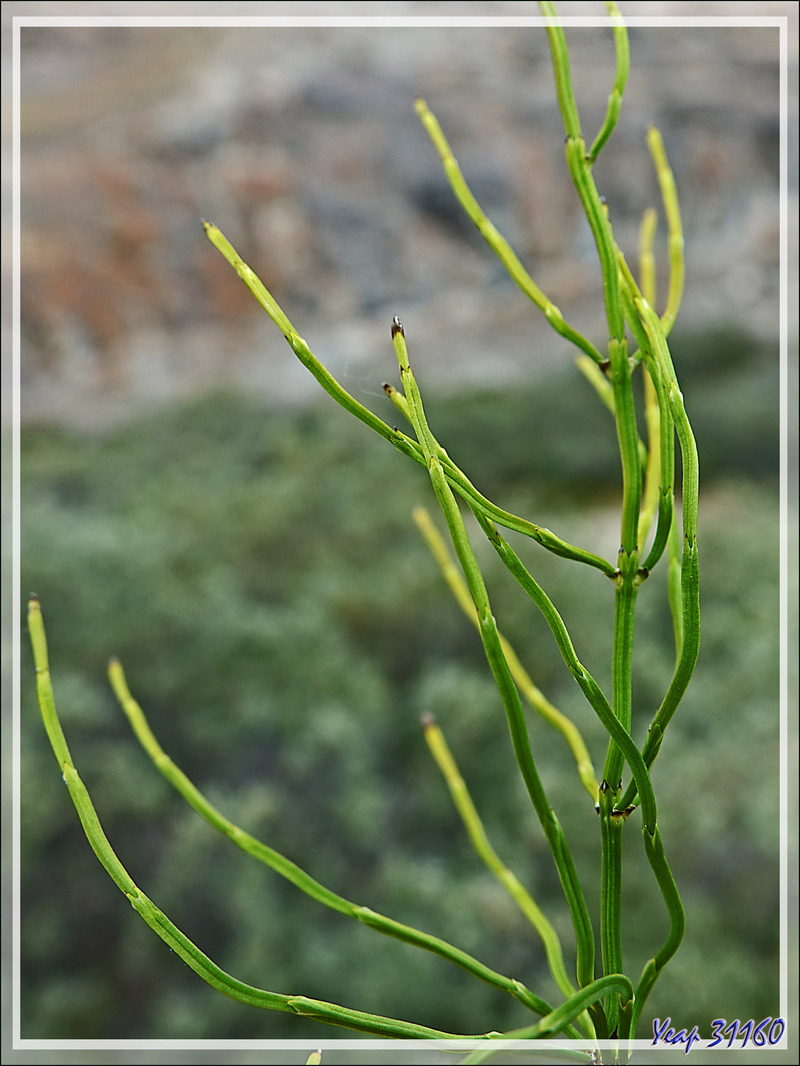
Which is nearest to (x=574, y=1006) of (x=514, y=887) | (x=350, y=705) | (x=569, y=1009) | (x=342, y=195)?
(x=569, y=1009)

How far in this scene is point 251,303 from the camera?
635mm

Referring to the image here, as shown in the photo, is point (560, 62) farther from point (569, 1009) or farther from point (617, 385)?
point (569, 1009)

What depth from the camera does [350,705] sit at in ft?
1.99

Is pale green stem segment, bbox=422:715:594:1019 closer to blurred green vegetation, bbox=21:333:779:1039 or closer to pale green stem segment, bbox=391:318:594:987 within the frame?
pale green stem segment, bbox=391:318:594:987

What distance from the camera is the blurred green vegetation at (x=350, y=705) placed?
1.76 ft

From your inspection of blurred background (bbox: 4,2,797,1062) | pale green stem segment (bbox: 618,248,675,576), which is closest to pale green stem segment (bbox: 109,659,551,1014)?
pale green stem segment (bbox: 618,248,675,576)

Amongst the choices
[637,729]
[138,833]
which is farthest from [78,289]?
[637,729]

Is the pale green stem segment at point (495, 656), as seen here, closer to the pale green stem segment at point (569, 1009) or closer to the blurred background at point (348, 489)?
the pale green stem segment at point (569, 1009)

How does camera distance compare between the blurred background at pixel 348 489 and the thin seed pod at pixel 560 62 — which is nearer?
the thin seed pod at pixel 560 62

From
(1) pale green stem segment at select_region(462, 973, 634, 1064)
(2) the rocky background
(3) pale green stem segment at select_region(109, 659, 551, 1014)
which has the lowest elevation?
(1) pale green stem segment at select_region(462, 973, 634, 1064)

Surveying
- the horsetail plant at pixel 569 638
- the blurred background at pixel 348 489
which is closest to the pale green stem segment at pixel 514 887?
the horsetail plant at pixel 569 638

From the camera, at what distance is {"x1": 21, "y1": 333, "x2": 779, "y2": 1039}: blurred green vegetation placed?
54cm

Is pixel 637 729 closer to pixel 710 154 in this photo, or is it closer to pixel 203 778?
pixel 203 778

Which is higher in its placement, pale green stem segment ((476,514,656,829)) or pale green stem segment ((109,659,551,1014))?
pale green stem segment ((476,514,656,829))
